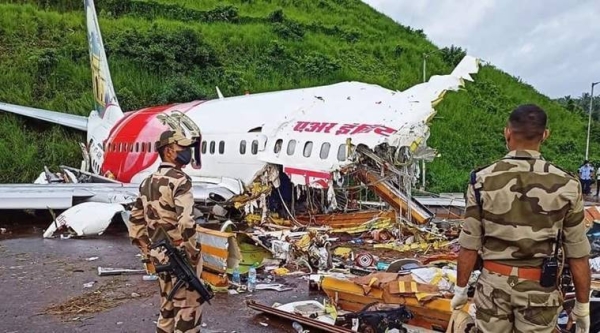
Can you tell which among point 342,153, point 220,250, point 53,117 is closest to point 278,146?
point 342,153

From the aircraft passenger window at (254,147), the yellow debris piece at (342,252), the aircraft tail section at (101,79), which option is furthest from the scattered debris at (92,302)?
the aircraft tail section at (101,79)

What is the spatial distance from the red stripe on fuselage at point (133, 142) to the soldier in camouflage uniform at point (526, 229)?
13.0 m

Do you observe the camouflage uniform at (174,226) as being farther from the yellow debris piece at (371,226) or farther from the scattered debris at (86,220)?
the scattered debris at (86,220)

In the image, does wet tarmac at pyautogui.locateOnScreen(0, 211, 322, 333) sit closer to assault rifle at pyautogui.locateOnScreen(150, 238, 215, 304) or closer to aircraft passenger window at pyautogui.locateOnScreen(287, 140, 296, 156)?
assault rifle at pyautogui.locateOnScreen(150, 238, 215, 304)

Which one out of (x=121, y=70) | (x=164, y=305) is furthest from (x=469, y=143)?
(x=164, y=305)

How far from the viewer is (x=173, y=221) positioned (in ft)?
14.3

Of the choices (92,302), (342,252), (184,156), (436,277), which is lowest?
(92,302)

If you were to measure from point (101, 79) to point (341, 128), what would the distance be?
41.8ft

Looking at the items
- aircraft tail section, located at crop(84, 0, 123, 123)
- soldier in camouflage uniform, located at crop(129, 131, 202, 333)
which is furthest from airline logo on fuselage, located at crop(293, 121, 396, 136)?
aircraft tail section, located at crop(84, 0, 123, 123)

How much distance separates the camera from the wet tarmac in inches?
240

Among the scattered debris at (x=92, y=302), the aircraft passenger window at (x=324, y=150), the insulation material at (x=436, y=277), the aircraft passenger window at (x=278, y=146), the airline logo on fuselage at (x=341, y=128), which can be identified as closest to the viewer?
the insulation material at (x=436, y=277)

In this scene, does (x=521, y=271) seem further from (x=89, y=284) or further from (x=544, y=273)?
(x=89, y=284)

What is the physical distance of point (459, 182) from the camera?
23.3 meters

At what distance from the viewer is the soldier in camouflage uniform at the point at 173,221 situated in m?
4.30
